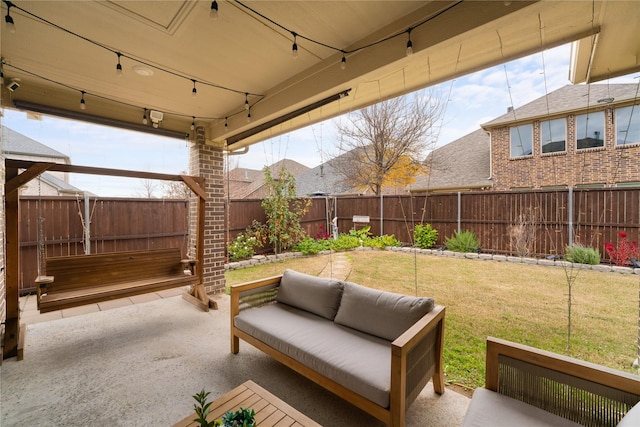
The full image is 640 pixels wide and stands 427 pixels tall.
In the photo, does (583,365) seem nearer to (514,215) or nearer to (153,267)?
(514,215)

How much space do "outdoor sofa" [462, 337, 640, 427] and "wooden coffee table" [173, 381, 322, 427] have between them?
2.71ft

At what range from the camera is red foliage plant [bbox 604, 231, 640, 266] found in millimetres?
3051

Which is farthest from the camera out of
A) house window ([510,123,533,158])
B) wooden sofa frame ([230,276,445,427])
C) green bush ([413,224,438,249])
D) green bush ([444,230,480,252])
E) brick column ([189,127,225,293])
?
green bush ([413,224,438,249])

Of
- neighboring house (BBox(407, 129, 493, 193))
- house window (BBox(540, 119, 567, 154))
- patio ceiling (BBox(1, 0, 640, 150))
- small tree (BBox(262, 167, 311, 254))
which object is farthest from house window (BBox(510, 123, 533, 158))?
small tree (BBox(262, 167, 311, 254))

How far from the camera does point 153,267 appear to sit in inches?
142

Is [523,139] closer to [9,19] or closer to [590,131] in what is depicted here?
[590,131]

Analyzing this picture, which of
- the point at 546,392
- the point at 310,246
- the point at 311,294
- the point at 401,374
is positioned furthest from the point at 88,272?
the point at 310,246

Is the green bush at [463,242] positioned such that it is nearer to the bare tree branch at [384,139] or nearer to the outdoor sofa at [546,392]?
the bare tree branch at [384,139]

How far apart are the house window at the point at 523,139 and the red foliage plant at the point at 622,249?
1.41 meters

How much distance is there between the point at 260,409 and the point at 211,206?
3443 millimetres

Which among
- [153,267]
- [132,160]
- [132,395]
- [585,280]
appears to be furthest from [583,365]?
[132,160]

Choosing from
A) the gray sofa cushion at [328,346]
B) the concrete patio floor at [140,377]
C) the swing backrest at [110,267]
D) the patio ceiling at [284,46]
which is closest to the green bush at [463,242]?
the patio ceiling at [284,46]

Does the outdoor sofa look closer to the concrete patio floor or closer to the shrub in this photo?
the concrete patio floor

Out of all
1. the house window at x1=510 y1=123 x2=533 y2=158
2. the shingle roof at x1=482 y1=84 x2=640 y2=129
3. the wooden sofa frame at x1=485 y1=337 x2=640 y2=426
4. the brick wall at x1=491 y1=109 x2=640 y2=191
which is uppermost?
the shingle roof at x1=482 y1=84 x2=640 y2=129
